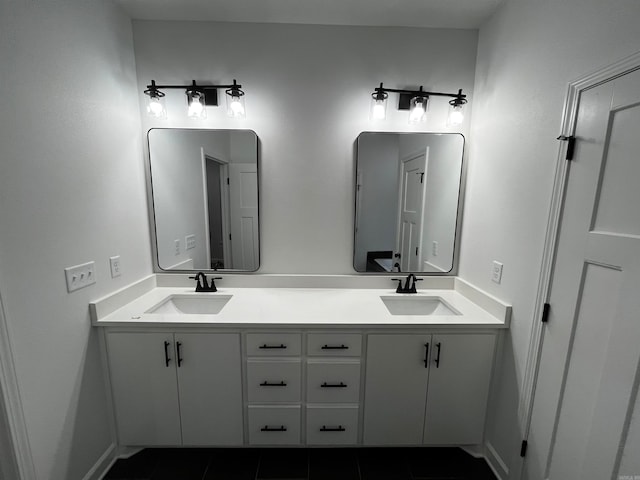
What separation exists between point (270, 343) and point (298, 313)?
0.76ft

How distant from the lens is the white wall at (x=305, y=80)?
5.78 feet

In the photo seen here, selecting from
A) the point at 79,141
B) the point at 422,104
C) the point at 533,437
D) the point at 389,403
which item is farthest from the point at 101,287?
the point at 533,437

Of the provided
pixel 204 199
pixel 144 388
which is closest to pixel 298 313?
pixel 144 388

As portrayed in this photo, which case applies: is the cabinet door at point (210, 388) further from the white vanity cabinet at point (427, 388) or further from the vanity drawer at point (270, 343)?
the white vanity cabinet at point (427, 388)

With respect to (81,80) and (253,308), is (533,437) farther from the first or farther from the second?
(81,80)

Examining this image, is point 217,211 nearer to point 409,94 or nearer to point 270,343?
point 270,343

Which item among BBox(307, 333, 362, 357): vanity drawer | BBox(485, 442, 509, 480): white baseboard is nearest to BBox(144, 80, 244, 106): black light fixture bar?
BBox(307, 333, 362, 357): vanity drawer

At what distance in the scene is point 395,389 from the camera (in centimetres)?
153

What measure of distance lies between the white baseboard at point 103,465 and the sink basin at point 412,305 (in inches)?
76.0

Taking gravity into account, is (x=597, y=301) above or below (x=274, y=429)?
above

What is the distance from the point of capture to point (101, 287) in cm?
148

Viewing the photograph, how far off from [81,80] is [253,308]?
1542 millimetres

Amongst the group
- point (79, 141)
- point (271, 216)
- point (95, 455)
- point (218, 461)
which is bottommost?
point (218, 461)

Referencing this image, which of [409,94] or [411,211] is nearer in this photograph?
[409,94]
